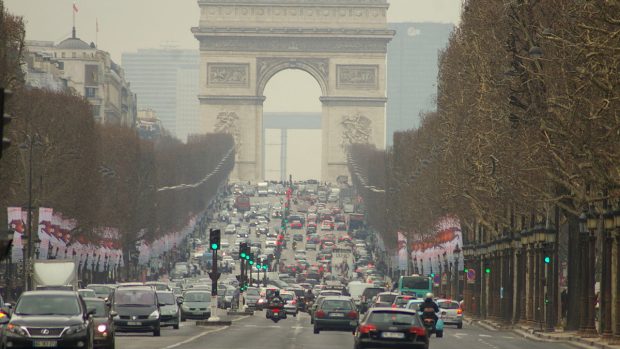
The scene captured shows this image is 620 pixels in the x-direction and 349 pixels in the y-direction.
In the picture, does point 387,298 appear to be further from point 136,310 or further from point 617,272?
point 136,310

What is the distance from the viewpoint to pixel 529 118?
70.1 m

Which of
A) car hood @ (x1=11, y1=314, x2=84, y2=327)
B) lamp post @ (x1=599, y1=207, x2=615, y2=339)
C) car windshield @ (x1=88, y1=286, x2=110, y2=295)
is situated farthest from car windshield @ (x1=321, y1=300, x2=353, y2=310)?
car hood @ (x1=11, y1=314, x2=84, y2=327)

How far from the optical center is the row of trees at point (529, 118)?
56.0 meters

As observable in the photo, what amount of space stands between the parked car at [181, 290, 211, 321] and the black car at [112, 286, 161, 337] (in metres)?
28.0

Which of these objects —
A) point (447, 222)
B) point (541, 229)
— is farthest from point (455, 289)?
point (541, 229)

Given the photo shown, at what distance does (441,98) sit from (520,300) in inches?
A: 843

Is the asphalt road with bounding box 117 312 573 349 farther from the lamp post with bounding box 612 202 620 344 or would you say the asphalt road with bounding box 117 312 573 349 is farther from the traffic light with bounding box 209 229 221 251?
the traffic light with bounding box 209 229 221 251

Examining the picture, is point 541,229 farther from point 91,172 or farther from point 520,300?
point 91,172

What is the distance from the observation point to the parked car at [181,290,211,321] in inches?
3553

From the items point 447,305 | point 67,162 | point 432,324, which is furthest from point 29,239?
point 432,324

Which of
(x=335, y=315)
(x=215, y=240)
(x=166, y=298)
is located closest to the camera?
(x=335, y=315)

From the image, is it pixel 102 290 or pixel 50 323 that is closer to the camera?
pixel 50 323

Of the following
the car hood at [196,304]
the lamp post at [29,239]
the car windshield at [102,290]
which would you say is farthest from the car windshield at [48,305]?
the lamp post at [29,239]

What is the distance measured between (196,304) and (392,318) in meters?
46.1
